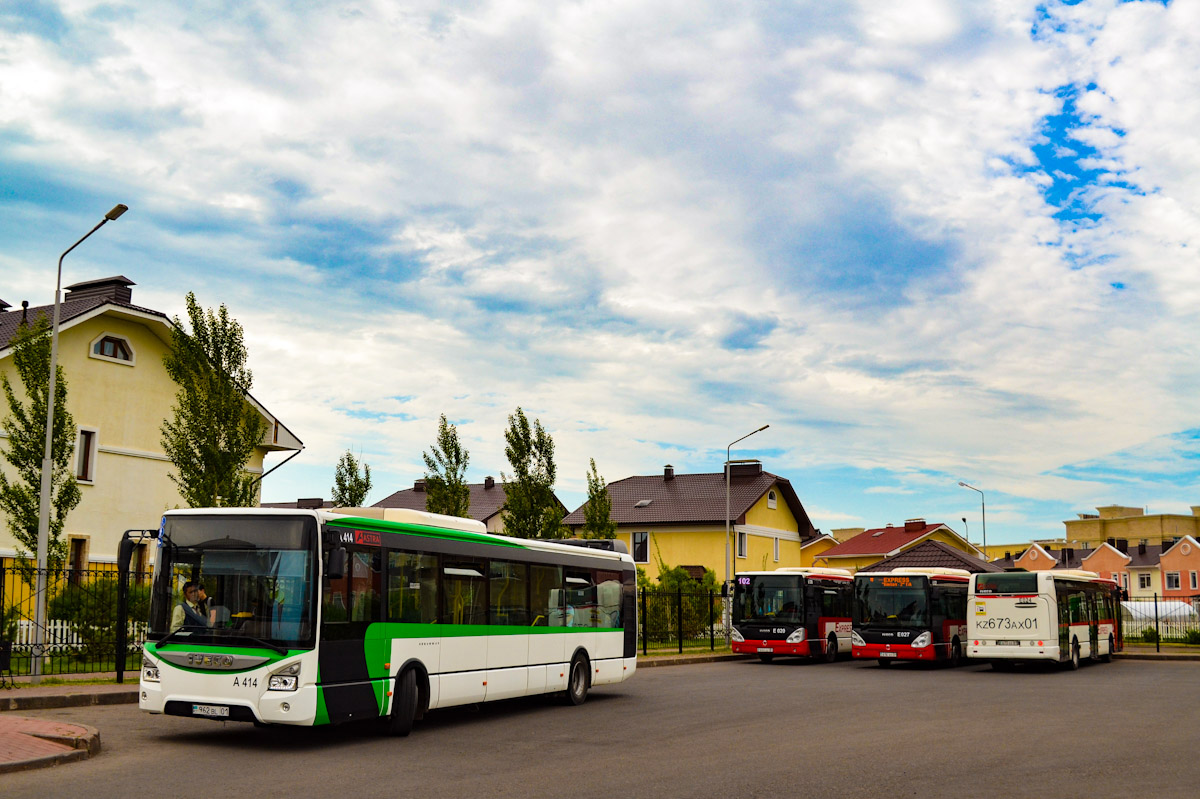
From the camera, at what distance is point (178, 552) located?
12.8m

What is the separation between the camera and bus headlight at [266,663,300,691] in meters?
12.0

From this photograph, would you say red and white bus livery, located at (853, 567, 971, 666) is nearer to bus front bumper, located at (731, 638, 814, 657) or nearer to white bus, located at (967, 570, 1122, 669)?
white bus, located at (967, 570, 1122, 669)

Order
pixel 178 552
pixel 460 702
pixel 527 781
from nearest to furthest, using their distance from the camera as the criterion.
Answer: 1. pixel 527 781
2. pixel 178 552
3. pixel 460 702

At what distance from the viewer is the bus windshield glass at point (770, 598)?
106 ft

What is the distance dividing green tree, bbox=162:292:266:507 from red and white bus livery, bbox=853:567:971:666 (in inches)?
656

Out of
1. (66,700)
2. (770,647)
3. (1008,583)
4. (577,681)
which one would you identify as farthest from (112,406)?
(1008,583)

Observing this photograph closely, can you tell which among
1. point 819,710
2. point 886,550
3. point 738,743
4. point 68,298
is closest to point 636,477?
point 886,550

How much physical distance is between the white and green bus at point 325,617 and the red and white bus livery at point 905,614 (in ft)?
56.6

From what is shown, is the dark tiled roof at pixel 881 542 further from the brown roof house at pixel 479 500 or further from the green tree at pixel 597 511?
the green tree at pixel 597 511

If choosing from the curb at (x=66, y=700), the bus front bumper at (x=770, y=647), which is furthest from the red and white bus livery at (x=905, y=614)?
the curb at (x=66, y=700)

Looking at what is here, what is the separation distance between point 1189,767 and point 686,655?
2152 cm

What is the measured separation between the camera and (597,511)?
3772cm

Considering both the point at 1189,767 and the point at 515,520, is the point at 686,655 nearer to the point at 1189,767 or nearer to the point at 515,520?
the point at 515,520

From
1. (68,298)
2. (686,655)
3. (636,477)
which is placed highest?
(68,298)
